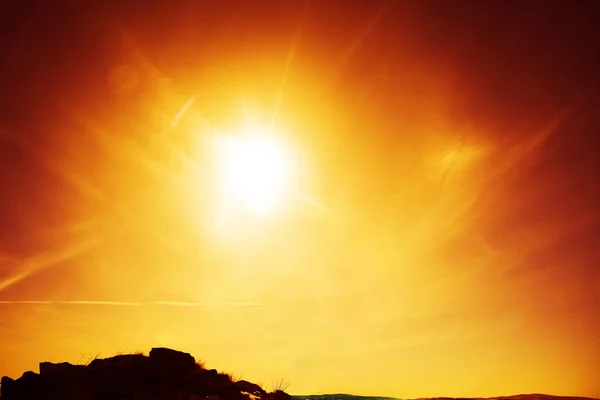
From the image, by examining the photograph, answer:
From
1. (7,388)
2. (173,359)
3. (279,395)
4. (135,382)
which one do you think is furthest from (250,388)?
(7,388)

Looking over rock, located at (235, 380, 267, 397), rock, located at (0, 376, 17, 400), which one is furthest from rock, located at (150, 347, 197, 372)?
rock, located at (0, 376, 17, 400)

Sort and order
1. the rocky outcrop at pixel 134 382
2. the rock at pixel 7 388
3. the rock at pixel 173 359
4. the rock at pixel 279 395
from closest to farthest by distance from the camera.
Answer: the rocky outcrop at pixel 134 382, the rock at pixel 7 388, the rock at pixel 173 359, the rock at pixel 279 395

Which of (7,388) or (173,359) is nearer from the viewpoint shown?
(7,388)

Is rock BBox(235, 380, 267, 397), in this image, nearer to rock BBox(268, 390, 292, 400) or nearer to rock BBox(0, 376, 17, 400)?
rock BBox(268, 390, 292, 400)

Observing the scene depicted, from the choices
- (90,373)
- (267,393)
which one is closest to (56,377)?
(90,373)

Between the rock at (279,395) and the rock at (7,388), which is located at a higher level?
the rock at (279,395)

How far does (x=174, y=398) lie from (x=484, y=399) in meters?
20.4

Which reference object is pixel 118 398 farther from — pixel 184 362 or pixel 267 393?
pixel 267 393

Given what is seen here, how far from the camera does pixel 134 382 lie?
1773cm

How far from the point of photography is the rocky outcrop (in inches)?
655

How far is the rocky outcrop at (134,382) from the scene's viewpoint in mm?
16641

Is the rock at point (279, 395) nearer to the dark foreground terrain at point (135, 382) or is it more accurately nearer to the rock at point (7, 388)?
the dark foreground terrain at point (135, 382)

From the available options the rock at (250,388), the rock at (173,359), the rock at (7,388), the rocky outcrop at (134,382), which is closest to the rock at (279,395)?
the rocky outcrop at (134,382)

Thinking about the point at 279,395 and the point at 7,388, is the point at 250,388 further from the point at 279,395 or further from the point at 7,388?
the point at 7,388
